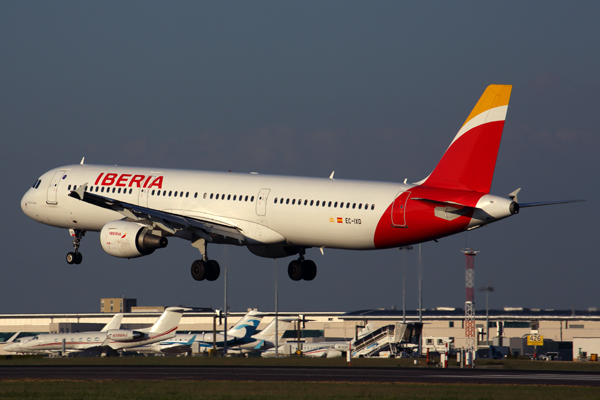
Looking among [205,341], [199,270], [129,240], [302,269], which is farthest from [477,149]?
[205,341]

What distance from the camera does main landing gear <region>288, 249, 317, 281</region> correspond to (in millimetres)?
55594

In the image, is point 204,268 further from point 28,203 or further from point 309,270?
point 28,203

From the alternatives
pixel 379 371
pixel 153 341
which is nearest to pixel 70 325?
pixel 153 341

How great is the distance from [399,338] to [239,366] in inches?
1487

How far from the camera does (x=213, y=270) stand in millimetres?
52469

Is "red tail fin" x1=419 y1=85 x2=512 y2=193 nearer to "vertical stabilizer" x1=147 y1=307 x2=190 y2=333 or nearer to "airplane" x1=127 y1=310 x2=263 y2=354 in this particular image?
"vertical stabilizer" x1=147 y1=307 x2=190 y2=333

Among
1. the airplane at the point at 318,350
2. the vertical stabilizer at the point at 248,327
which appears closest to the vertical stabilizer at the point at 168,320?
the vertical stabilizer at the point at 248,327

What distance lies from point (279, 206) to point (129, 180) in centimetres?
1041

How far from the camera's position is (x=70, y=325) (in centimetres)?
15562

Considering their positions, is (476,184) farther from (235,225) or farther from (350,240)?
(235,225)

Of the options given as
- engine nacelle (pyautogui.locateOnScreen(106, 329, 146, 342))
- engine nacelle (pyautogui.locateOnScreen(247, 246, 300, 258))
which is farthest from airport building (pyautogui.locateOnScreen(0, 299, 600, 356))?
engine nacelle (pyautogui.locateOnScreen(247, 246, 300, 258))

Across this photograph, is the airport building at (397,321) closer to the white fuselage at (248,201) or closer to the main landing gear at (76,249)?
the main landing gear at (76,249)

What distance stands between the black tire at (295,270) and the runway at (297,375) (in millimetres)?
6094

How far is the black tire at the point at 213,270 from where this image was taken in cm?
5238
